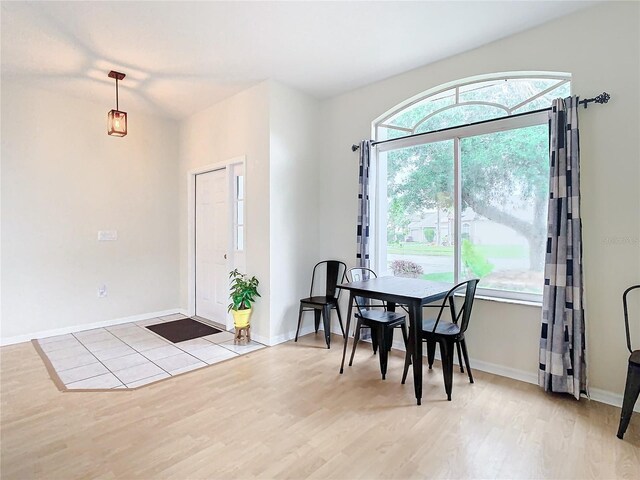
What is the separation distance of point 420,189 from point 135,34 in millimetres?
2932

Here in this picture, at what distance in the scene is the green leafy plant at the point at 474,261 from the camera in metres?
3.20

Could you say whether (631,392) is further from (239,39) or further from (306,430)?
(239,39)

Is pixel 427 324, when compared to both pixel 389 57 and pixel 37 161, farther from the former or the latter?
pixel 37 161

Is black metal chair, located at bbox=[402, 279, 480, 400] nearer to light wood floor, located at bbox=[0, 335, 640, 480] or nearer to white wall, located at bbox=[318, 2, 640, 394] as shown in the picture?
light wood floor, located at bbox=[0, 335, 640, 480]

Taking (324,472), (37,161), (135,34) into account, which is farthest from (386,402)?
(37,161)

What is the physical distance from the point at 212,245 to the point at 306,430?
3138mm

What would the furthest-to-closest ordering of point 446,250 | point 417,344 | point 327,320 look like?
1. point 327,320
2. point 446,250
3. point 417,344

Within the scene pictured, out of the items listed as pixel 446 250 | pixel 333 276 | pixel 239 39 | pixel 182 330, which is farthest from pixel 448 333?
pixel 182 330

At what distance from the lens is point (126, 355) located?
3.49 meters

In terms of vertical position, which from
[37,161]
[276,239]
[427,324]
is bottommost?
[427,324]

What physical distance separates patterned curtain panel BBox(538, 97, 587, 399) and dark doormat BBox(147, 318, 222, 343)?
345cm

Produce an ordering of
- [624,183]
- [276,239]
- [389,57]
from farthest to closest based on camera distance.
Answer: [276,239] → [389,57] → [624,183]

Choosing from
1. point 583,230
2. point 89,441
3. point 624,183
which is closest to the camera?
point 89,441

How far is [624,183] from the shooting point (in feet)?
8.07
